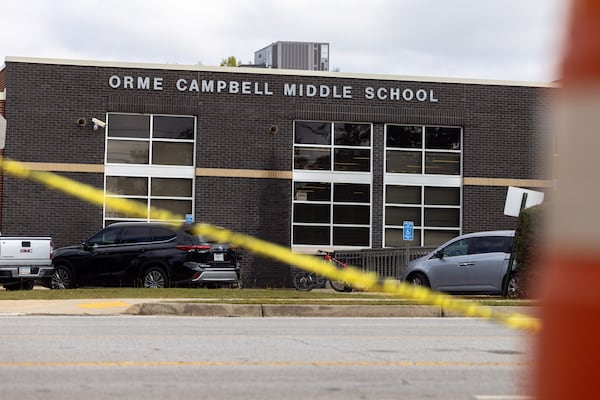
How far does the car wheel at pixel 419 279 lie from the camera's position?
21.0 meters

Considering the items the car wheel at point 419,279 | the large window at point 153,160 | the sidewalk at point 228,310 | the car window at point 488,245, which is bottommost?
the sidewalk at point 228,310

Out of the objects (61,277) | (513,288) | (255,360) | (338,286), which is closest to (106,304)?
(61,277)

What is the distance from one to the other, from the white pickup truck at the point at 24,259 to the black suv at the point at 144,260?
684 mm

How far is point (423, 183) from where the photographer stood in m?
28.7

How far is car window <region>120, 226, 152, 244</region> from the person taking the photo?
21422mm

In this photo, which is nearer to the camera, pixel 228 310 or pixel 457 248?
pixel 228 310

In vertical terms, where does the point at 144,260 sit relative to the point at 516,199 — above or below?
below

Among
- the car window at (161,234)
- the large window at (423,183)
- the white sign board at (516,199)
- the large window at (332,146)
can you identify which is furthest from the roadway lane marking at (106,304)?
the large window at (423,183)

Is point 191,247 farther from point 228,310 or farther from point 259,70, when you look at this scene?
point 259,70

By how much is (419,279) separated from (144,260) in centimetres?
613

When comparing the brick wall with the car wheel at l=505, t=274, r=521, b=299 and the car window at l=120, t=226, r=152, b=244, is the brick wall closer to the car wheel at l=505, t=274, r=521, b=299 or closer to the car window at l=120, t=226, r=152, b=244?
the car window at l=120, t=226, r=152, b=244

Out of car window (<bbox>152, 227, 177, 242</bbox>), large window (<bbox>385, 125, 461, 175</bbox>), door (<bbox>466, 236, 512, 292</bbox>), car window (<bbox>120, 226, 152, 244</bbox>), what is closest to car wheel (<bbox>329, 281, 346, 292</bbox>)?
door (<bbox>466, 236, 512, 292</bbox>)

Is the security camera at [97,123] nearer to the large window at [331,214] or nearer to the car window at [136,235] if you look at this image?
the large window at [331,214]

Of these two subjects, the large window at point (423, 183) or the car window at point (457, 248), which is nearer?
the car window at point (457, 248)
